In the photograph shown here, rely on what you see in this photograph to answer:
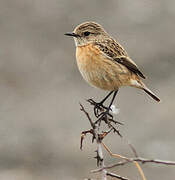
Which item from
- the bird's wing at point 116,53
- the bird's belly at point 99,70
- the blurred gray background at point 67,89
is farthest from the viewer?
the blurred gray background at point 67,89

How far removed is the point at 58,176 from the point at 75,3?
995 centimetres

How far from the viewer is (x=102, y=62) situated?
6.84 meters

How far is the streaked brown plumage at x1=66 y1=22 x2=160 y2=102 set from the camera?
21.7 feet

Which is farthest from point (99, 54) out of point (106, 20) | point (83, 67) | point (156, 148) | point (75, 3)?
point (75, 3)

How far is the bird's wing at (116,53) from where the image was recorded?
6895 millimetres

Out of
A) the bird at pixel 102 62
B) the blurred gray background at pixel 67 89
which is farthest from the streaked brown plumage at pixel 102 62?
the blurred gray background at pixel 67 89

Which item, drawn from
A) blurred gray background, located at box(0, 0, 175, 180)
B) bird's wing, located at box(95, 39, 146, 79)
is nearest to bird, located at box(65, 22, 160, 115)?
bird's wing, located at box(95, 39, 146, 79)

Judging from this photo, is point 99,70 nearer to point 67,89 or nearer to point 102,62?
point 102,62

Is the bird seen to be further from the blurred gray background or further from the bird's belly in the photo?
the blurred gray background

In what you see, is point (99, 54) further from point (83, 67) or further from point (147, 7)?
point (147, 7)

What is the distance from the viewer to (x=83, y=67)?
6.68 m

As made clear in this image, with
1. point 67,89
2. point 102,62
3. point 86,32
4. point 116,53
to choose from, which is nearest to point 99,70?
point 102,62

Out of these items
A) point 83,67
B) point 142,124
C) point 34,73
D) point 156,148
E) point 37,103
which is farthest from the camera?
point 34,73

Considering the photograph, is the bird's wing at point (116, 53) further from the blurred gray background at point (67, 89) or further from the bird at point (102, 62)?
the blurred gray background at point (67, 89)
